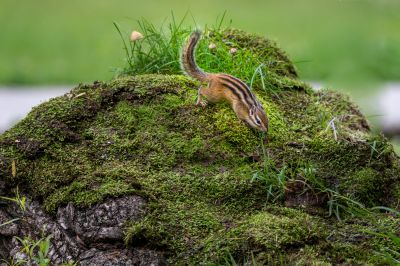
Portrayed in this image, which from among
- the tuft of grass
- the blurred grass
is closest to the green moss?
the tuft of grass

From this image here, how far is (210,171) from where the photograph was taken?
182 inches

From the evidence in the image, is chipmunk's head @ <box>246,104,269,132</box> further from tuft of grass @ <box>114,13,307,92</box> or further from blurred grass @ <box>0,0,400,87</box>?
blurred grass @ <box>0,0,400,87</box>

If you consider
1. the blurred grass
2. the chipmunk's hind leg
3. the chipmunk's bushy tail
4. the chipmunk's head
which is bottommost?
the chipmunk's head

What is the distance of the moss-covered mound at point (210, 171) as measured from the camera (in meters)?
4.17

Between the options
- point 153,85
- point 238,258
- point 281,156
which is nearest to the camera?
point 238,258

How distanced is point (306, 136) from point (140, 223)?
1270mm

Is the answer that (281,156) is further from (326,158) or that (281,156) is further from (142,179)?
(142,179)

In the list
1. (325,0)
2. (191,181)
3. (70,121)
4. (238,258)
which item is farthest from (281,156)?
(325,0)

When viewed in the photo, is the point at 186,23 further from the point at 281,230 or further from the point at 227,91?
the point at 281,230

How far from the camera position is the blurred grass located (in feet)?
42.1

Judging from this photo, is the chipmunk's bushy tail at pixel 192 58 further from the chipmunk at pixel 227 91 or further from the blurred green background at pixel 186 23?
the blurred green background at pixel 186 23

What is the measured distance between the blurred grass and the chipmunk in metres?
5.32

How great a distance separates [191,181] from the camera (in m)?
4.53

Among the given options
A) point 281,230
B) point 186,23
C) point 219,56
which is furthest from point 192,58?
point 186,23
